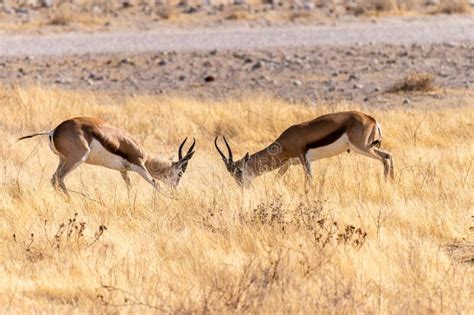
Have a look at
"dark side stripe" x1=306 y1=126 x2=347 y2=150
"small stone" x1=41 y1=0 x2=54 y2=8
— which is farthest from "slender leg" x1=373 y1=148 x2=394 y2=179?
"small stone" x1=41 y1=0 x2=54 y2=8

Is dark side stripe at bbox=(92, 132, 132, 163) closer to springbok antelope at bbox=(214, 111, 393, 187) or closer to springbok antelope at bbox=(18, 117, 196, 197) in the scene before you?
springbok antelope at bbox=(18, 117, 196, 197)

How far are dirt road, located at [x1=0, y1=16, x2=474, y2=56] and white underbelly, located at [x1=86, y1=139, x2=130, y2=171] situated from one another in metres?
11.1

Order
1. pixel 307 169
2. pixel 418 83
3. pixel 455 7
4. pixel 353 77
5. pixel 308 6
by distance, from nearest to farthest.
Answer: pixel 307 169 < pixel 418 83 < pixel 353 77 < pixel 455 7 < pixel 308 6

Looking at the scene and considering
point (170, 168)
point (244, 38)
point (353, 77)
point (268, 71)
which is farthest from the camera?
point (244, 38)

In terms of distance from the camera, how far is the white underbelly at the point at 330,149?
448 inches

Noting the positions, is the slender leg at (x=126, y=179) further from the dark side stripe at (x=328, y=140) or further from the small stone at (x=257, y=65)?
the small stone at (x=257, y=65)

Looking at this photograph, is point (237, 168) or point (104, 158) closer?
point (104, 158)

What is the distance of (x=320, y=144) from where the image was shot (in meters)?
11.4

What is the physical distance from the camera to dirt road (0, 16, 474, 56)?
2269 cm

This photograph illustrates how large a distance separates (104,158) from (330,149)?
2149 mm

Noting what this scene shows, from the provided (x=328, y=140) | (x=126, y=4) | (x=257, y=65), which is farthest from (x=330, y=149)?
(x=126, y=4)

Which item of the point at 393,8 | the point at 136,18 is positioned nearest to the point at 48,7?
the point at 136,18

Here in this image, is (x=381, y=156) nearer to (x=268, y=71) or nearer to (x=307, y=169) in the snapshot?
(x=307, y=169)

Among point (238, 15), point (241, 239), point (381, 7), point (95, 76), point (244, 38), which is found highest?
point (241, 239)
